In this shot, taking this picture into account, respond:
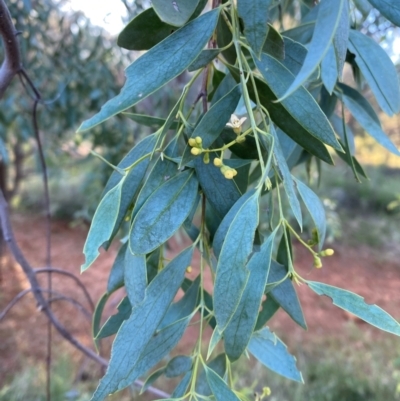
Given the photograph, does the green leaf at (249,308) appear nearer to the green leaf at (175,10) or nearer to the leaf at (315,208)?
the leaf at (315,208)

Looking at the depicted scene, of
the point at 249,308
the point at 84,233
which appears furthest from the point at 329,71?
the point at 84,233

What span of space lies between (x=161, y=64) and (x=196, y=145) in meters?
0.06

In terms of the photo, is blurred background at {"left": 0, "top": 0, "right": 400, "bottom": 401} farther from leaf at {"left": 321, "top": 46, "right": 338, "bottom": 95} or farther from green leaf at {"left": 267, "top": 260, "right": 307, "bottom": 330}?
leaf at {"left": 321, "top": 46, "right": 338, "bottom": 95}

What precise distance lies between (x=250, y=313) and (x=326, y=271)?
10.0ft

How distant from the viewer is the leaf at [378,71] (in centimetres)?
35

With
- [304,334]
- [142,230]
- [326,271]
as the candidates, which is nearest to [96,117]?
[142,230]

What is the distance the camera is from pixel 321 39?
0.18 meters

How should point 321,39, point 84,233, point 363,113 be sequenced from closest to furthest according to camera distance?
point 321,39 < point 363,113 < point 84,233

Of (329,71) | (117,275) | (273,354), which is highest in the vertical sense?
(329,71)

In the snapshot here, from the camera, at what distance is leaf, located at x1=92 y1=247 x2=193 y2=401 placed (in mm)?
275

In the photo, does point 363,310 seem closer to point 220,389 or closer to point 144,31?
point 220,389

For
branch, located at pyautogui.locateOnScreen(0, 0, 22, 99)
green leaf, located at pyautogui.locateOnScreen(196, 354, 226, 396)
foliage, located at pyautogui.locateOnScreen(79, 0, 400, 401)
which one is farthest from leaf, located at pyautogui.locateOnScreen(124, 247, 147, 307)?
branch, located at pyautogui.locateOnScreen(0, 0, 22, 99)

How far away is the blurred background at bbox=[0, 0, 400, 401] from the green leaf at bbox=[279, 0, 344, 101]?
260 mm

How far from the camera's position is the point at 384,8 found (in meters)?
0.28
